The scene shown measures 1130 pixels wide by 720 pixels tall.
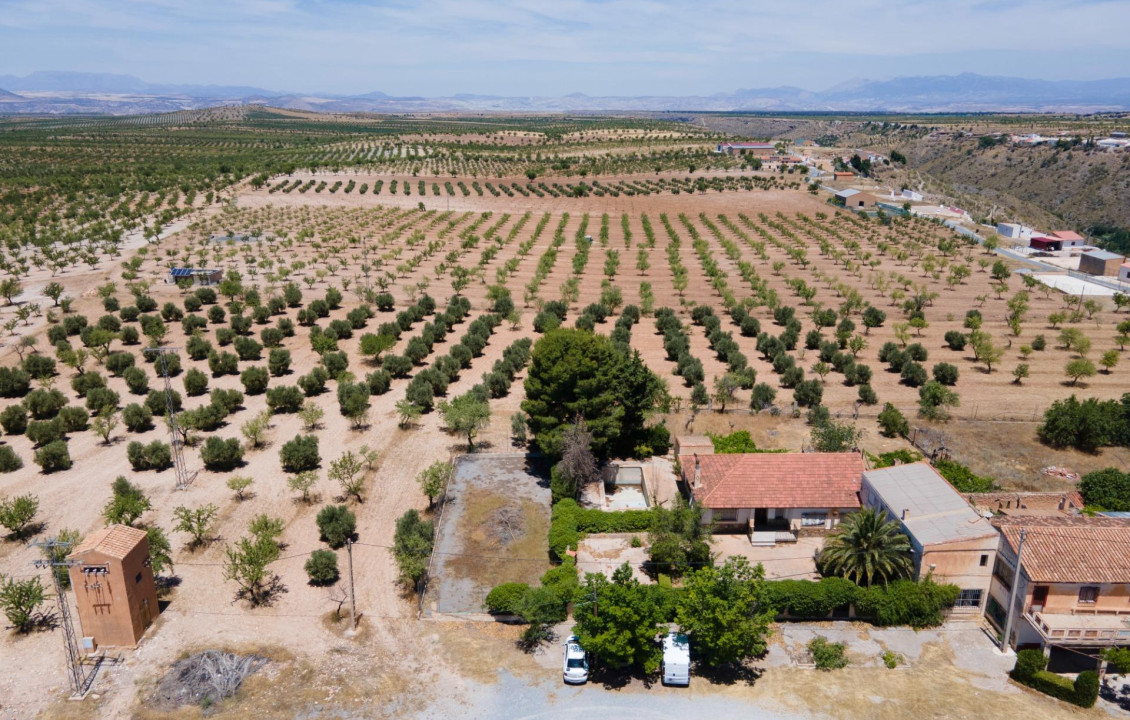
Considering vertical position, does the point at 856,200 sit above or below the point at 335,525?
above

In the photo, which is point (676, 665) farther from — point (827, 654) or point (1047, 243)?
point (1047, 243)

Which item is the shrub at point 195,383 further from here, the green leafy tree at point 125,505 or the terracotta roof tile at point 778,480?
the terracotta roof tile at point 778,480

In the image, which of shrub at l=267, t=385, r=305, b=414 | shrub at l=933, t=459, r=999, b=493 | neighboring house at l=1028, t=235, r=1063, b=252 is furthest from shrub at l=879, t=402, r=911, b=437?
neighboring house at l=1028, t=235, r=1063, b=252

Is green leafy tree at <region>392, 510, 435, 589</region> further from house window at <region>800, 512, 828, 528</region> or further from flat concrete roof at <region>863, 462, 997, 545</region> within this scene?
flat concrete roof at <region>863, 462, 997, 545</region>

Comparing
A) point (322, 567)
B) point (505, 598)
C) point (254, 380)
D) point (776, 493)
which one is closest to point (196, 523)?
point (322, 567)

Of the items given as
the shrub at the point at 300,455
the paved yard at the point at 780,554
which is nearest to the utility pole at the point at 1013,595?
the paved yard at the point at 780,554

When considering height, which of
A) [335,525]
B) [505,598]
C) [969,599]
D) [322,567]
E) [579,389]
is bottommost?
[969,599]

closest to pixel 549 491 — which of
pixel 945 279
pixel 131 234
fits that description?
pixel 945 279
